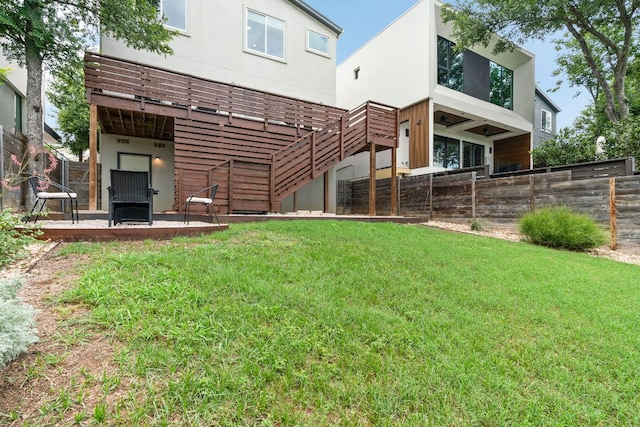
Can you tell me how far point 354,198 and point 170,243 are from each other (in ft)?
36.2

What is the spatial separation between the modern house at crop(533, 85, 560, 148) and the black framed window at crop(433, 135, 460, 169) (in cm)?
533

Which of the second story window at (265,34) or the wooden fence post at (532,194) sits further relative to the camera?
the second story window at (265,34)

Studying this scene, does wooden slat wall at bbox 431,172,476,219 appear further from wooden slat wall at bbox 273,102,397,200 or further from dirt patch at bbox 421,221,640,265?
wooden slat wall at bbox 273,102,397,200

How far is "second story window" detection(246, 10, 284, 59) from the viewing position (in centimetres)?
1240

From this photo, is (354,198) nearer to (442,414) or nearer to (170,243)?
(170,243)

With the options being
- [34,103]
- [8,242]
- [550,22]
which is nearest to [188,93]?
[34,103]

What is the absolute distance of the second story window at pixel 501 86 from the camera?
17.4m

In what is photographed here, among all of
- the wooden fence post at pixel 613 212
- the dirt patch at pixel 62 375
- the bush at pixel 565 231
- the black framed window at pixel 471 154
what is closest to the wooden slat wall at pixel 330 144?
the bush at pixel 565 231

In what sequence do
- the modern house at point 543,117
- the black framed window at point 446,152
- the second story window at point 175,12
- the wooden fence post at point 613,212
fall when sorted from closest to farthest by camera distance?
the wooden fence post at point 613,212
the second story window at point 175,12
the black framed window at point 446,152
the modern house at point 543,117

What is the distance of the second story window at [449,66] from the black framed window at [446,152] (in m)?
2.64

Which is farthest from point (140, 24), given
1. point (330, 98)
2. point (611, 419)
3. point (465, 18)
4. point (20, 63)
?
point (465, 18)

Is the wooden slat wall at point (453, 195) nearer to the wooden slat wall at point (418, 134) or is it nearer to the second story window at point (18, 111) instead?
the wooden slat wall at point (418, 134)

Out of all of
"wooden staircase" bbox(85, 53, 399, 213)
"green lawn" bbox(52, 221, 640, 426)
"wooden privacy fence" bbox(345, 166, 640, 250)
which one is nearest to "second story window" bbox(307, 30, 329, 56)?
"wooden staircase" bbox(85, 53, 399, 213)

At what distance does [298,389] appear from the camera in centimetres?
183
